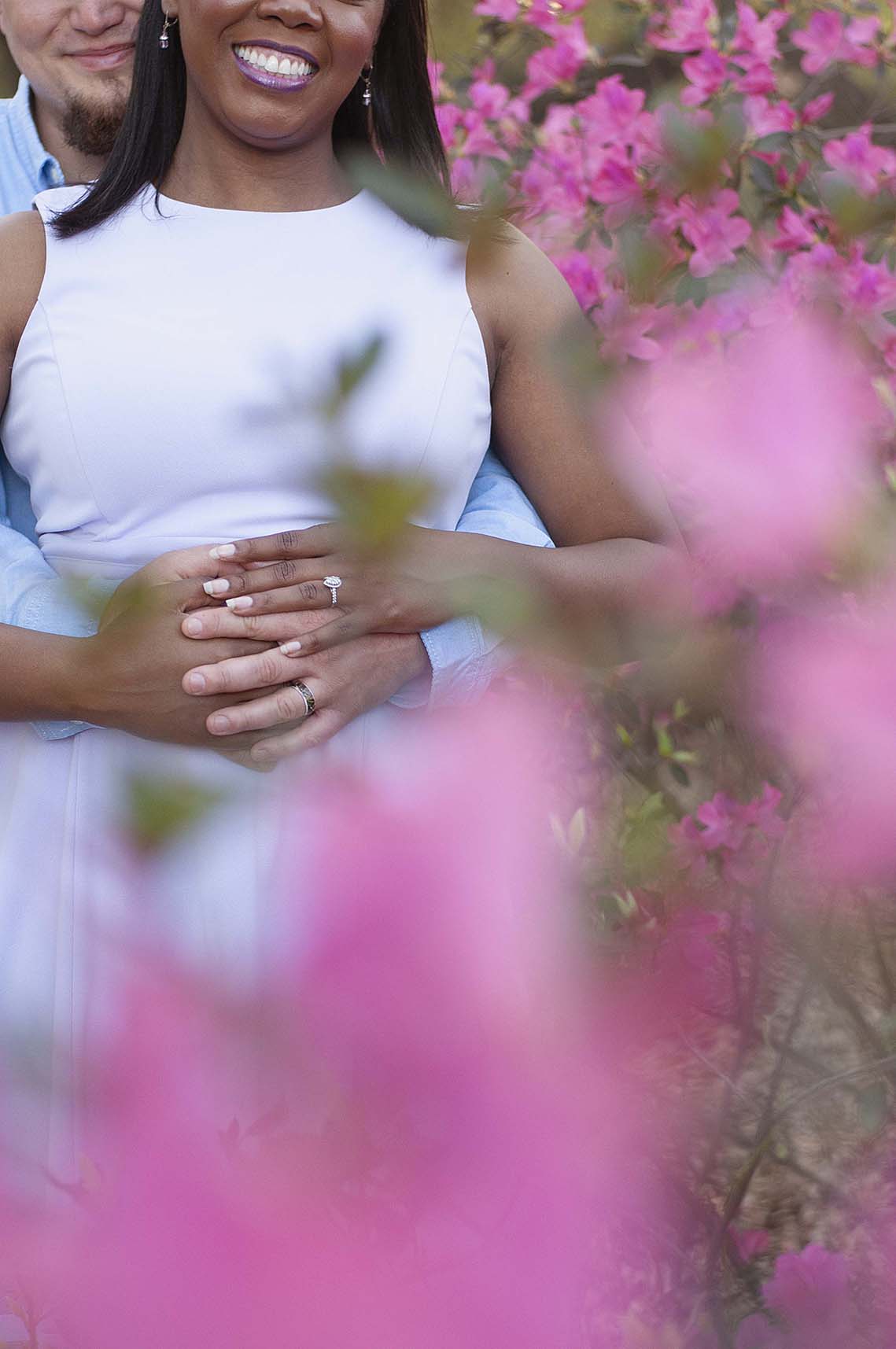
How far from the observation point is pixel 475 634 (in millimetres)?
1515

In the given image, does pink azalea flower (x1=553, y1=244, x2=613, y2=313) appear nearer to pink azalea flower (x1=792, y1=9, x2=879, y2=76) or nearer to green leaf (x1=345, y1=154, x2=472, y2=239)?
pink azalea flower (x1=792, y1=9, x2=879, y2=76)

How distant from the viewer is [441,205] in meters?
0.49

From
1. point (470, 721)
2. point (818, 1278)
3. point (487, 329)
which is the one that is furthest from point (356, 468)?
point (487, 329)

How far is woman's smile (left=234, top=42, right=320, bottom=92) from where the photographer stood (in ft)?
5.22

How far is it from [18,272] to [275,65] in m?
0.36

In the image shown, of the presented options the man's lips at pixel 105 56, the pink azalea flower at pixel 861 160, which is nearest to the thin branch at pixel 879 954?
the pink azalea flower at pixel 861 160

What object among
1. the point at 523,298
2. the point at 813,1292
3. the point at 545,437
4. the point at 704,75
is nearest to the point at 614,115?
the point at 704,75

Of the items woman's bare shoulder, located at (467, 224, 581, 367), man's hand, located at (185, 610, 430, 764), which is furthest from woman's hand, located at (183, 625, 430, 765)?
woman's bare shoulder, located at (467, 224, 581, 367)

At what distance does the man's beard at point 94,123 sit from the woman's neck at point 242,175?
18.6 inches

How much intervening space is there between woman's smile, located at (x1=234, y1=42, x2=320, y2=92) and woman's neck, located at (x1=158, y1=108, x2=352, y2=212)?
13 cm

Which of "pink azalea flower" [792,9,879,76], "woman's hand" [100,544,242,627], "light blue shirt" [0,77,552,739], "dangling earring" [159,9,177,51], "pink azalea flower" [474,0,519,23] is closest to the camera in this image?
"woman's hand" [100,544,242,627]

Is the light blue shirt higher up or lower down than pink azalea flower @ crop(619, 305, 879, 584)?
lower down

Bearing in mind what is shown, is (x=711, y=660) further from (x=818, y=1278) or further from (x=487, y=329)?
(x=487, y=329)

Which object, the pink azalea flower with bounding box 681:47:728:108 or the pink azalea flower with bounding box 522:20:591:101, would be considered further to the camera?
the pink azalea flower with bounding box 522:20:591:101
